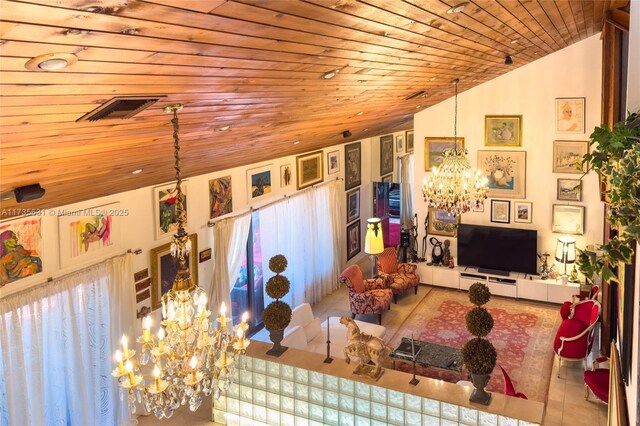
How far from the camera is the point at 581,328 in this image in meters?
7.09

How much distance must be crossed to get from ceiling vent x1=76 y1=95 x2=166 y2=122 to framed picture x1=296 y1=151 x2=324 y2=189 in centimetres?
632

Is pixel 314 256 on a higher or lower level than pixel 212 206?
lower

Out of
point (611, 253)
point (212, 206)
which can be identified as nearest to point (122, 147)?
point (611, 253)

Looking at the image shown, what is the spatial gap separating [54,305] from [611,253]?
15.7ft

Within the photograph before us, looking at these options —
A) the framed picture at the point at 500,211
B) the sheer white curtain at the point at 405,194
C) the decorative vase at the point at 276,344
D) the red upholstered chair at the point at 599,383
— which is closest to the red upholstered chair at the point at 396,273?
the framed picture at the point at 500,211

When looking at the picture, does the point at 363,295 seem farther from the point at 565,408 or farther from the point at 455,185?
the point at 565,408

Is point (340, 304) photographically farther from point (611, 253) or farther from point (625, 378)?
point (611, 253)

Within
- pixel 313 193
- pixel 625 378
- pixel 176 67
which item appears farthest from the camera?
pixel 313 193

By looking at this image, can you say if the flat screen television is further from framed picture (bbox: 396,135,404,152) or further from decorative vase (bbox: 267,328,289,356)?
decorative vase (bbox: 267,328,289,356)

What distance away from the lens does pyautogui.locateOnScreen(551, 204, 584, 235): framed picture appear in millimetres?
9383

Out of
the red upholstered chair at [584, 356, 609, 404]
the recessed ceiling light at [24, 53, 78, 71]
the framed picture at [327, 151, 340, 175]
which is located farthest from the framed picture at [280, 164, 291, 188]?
the recessed ceiling light at [24, 53, 78, 71]

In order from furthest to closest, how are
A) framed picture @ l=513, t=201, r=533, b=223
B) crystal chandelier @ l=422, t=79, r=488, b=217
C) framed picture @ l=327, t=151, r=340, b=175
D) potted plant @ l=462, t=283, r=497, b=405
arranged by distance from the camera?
framed picture @ l=327, t=151, r=340, b=175 < framed picture @ l=513, t=201, r=533, b=223 < crystal chandelier @ l=422, t=79, r=488, b=217 < potted plant @ l=462, t=283, r=497, b=405

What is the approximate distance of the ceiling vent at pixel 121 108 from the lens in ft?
9.40

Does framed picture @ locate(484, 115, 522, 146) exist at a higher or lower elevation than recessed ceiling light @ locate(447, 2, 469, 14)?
lower
